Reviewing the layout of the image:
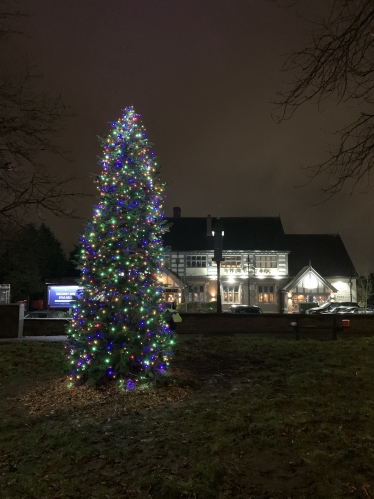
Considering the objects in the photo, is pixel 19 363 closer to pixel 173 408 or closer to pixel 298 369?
pixel 173 408

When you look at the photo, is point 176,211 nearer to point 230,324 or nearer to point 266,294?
point 266,294

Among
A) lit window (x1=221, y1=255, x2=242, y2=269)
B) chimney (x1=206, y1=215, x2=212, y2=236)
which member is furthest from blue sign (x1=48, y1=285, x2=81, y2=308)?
chimney (x1=206, y1=215, x2=212, y2=236)

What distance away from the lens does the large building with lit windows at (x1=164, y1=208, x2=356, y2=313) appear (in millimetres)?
46250

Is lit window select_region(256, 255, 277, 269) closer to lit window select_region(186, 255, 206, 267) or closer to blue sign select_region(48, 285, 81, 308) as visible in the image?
lit window select_region(186, 255, 206, 267)

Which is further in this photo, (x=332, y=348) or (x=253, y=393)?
(x=332, y=348)

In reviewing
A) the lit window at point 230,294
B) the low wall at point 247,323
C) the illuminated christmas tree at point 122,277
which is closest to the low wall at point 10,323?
the low wall at point 247,323

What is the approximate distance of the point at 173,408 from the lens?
7.08m

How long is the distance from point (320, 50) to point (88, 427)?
19.9ft

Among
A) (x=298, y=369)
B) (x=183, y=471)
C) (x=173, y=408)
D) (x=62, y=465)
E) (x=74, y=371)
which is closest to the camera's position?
(x=183, y=471)

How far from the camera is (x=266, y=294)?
1933 inches

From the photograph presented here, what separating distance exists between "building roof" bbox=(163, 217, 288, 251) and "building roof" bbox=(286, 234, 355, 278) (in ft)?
10.5

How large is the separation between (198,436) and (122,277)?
3975 mm

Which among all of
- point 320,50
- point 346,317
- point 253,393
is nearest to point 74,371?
point 253,393

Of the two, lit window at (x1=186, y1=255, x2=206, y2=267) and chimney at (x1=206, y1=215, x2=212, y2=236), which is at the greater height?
chimney at (x1=206, y1=215, x2=212, y2=236)
